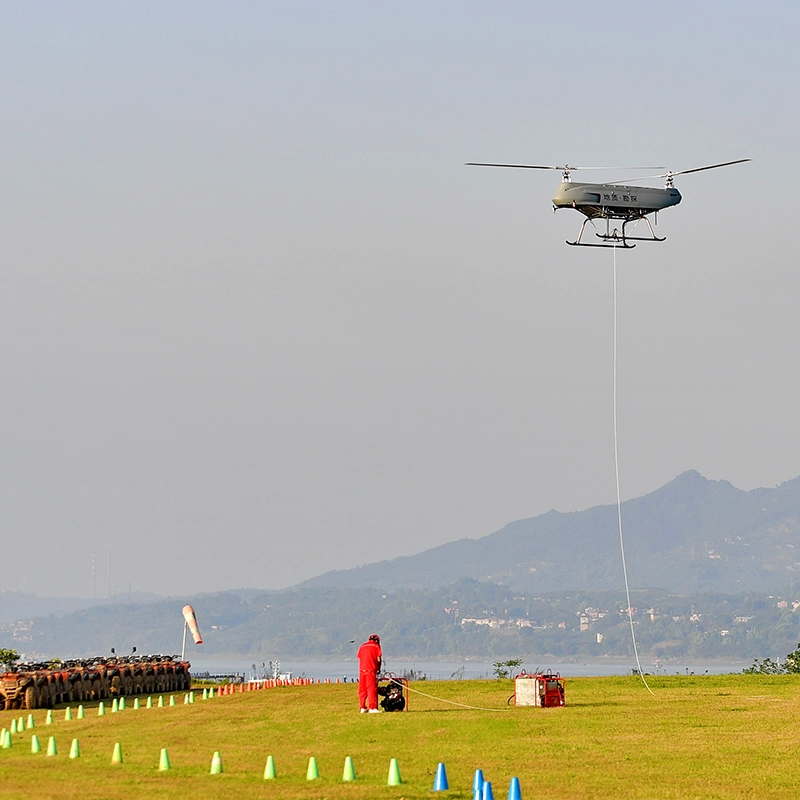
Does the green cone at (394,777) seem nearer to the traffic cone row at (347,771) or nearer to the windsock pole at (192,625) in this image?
the traffic cone row at (347,771)

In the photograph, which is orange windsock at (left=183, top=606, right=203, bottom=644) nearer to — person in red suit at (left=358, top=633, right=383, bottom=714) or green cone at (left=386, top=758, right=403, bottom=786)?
person in red suit at (left=358, top=633, right=383, bottom=714)

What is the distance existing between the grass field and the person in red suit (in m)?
0.43

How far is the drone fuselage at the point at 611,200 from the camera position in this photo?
171 feet

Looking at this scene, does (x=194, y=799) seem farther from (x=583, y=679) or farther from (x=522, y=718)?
(x=583, y=679)

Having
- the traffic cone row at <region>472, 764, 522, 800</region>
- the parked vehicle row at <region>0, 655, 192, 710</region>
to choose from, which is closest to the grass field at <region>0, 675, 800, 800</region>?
the parked vehicle row at <region>0, 655, 192, 710</region>

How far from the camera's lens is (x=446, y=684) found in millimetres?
53469

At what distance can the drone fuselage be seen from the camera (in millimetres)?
52062

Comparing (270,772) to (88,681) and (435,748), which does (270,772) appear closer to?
(435,748)

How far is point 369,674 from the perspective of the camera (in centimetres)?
3922

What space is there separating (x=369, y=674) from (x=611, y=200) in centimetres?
2115

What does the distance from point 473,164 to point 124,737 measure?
2068 centimetres

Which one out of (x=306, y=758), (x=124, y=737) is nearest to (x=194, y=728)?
(x=124, y=737)

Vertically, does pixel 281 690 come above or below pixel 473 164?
below

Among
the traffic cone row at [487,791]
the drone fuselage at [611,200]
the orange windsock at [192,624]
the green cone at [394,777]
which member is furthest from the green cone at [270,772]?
the orange windsock at [192,624]
